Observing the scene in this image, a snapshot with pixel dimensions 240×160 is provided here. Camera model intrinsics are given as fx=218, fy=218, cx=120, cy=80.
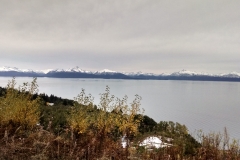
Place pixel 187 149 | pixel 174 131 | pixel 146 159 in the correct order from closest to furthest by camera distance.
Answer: pixel 146 159 → pixel 187 149 → pixel 174 131

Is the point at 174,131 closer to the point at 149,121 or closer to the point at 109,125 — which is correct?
the point at 149,121

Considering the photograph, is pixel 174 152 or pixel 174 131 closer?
pixel 174 152

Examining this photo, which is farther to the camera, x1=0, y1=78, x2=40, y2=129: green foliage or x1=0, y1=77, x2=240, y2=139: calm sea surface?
x1=0, y1=77, x2=240, y2=139: calm sea surface

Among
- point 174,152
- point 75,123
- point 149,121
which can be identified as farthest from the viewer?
point 149,121

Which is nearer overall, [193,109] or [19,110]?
[19,110]

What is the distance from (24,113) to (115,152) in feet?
18.8

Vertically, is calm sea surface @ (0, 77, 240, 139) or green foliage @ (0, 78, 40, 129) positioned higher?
green foliage @ (0, 78, 40, 129)

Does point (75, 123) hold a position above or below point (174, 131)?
above

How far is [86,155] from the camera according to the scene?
223 inches

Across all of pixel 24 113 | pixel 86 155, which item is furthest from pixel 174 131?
pixel 86 155

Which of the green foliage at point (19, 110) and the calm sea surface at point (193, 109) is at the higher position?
the green foliage at point (19, 110)

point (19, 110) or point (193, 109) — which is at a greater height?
point (19, 110)

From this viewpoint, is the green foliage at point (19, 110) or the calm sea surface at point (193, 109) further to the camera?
the calm sea surface at point (193, 109)

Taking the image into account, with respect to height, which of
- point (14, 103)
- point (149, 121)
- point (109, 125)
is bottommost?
point (149, 121)
